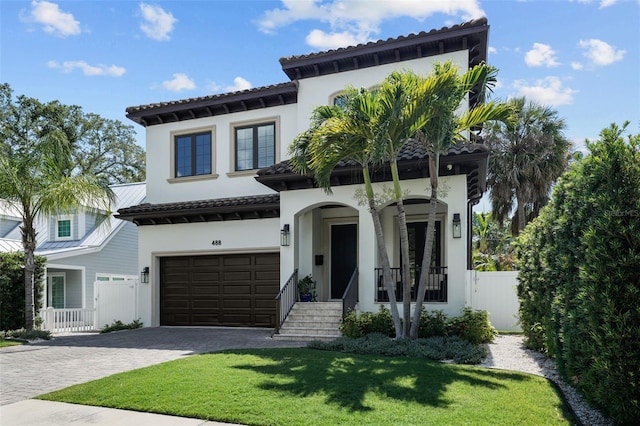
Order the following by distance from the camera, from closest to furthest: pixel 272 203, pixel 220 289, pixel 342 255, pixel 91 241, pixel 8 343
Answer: pixel 8 343
pixel 272 203
pixel 342 255
pixel 220 289
pixel 91 241

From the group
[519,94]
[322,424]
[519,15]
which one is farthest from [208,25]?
[519,94]

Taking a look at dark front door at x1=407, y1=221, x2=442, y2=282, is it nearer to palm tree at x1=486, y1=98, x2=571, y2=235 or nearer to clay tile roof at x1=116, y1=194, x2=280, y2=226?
clay tile roof at x1=116, y1=194, x2=280, y2=226

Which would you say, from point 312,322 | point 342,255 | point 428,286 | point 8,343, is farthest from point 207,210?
point 428,286

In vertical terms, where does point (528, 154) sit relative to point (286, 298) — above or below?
above

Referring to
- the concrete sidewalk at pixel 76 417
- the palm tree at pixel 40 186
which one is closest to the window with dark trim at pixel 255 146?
the palm tree at pixel 40 186

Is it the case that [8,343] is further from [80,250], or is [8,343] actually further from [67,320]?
[80,250]

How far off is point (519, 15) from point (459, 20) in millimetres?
2670

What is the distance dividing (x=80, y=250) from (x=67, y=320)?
17.4 ft

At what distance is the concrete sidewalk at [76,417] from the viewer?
5.84m

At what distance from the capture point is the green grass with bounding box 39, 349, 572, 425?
5.75 metres

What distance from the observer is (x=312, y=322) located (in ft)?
43.5

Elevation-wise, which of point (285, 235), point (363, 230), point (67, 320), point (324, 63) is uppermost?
point (324, 63)

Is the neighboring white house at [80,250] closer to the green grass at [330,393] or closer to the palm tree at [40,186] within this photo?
the palm tree at [40,186]

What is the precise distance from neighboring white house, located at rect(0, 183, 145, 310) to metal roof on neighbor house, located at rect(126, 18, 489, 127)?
613 cm
